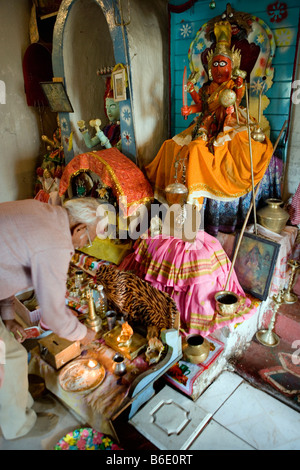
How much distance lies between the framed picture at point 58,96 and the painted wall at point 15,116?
123 centimetres

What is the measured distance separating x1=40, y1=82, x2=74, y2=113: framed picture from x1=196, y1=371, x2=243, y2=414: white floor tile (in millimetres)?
5070

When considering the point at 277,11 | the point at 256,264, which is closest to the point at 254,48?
the point at 277,11

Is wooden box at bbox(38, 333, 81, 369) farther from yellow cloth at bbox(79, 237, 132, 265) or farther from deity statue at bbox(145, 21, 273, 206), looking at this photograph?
deity statue at bbox(145, 21, 273, 206)

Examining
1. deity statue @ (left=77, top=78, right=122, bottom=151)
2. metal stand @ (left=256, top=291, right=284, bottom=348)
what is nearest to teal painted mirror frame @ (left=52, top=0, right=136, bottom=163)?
deity statue @ (left=77, top=78, right=122, bottom=151)

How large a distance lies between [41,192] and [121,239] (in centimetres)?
240

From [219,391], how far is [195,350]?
567 millimetres

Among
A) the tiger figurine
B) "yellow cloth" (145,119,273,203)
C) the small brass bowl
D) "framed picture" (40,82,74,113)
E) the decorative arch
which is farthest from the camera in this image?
"framed picture" (40,82,74,113)

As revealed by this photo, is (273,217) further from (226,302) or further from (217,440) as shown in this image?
(217,440)

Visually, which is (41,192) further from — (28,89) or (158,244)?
(158,244)

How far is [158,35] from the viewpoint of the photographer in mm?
4891

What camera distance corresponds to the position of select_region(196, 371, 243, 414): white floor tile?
2.99 meters

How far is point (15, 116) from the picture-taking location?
6609 mm

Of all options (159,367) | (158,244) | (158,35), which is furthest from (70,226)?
(158,35)

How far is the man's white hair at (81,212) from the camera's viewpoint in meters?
2.24
